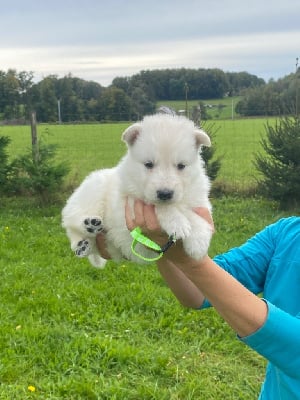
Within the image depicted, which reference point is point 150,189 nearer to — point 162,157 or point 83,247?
point 162,157

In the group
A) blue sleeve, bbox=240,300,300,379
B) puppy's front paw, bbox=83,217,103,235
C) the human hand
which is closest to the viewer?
blue sleeve, bbox=240,300,300,379

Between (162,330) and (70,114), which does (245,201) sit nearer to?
(70,114)

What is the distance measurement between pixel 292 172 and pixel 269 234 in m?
8.81

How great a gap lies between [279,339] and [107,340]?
342 cm

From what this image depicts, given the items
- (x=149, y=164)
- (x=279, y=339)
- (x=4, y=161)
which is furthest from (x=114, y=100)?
(x=4, y=161)

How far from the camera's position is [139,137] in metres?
2.73

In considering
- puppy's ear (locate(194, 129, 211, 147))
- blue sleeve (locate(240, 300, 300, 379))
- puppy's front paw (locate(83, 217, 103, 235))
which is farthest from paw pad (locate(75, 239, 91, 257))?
blue sleeve (locate(240, 300, 300, 379))

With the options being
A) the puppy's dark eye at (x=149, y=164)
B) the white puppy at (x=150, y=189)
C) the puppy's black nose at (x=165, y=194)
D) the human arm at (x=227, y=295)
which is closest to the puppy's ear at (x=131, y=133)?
the white puppy at (x=150, y=189)

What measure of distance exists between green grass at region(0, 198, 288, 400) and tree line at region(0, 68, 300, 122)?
2.22 m

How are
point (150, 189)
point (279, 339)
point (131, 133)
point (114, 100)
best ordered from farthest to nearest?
1. point (114, 100)
2. point (131, 133)
3. point (150, 189)
4. point (279, 339)

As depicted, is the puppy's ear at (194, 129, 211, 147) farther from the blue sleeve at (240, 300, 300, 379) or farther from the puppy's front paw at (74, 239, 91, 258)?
the blue sleeve at (240, 300, 300, 379)

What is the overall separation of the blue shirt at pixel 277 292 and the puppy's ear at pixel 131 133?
0.77 metres

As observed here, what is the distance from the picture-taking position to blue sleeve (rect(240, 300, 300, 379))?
1.87m

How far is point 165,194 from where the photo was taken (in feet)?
7.93
